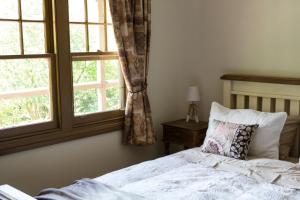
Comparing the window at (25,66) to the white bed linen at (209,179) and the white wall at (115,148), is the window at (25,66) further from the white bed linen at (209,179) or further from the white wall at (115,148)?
the white bed linen at (209,179)

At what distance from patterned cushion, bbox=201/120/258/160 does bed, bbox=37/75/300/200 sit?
6 centimetres

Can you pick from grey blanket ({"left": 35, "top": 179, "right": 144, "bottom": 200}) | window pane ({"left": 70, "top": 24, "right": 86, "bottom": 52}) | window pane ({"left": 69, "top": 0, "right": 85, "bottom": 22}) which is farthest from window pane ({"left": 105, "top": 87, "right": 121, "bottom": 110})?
grey blanket ({"left": 35, "top": 179, "right": 144, "bottom": 200})

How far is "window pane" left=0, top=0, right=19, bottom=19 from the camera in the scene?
2.62m

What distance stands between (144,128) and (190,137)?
0.43 m

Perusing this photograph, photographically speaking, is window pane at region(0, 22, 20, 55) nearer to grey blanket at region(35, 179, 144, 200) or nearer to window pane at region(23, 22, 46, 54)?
window pane at region(23, 22, 46, 54)

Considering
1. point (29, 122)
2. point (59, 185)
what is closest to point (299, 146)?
point (59, 185)

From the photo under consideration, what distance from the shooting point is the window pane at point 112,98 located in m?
3.34

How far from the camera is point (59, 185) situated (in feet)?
9.85

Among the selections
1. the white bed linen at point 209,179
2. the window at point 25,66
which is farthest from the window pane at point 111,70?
the white bed linen at point 209,179

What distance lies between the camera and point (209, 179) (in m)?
2.39

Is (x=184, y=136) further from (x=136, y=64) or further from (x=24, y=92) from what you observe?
(x=24, y=92)

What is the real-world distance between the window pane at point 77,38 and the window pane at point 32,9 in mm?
280

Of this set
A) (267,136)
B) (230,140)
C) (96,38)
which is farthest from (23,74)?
(267,136)

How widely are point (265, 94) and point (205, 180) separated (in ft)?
4.04
